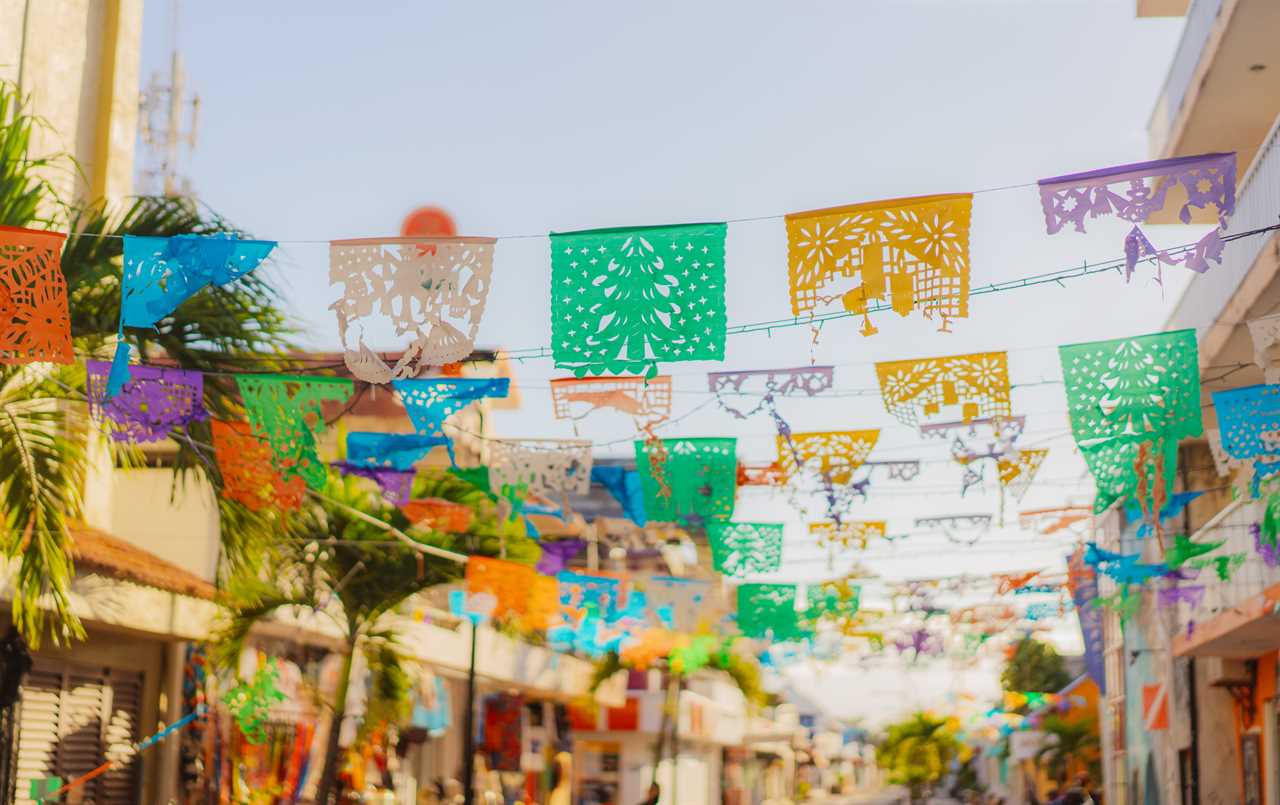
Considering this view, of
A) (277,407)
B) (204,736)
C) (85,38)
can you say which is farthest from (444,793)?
(277,407)

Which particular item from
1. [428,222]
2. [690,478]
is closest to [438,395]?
[690,478]

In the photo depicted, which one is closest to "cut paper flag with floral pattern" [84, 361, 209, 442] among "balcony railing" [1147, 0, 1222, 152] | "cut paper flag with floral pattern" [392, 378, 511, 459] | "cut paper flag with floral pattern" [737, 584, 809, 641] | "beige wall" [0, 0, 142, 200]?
"cut paper flag with floral pattern" [392, 378, 511, 459]

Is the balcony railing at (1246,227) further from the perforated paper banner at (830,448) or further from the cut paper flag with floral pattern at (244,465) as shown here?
the cut paper flag with floral pattern at (244,465)

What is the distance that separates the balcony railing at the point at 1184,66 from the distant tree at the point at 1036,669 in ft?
169

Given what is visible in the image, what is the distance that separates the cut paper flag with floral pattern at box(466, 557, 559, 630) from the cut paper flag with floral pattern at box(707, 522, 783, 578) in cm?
243

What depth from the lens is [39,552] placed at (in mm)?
11711

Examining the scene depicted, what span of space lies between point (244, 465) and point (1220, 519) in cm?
1297

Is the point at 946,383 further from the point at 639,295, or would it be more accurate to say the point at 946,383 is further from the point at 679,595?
the point at 679,595

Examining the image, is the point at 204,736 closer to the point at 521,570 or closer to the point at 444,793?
the point at 521,570

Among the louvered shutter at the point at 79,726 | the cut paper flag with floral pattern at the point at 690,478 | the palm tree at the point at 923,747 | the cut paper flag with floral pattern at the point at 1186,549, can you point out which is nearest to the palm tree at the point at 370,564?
the louvered shutter at the point at 79,726

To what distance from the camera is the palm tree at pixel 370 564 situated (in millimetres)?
19922

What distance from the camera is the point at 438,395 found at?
13.2m

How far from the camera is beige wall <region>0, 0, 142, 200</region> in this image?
59.5 feet

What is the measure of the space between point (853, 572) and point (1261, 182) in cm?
998
